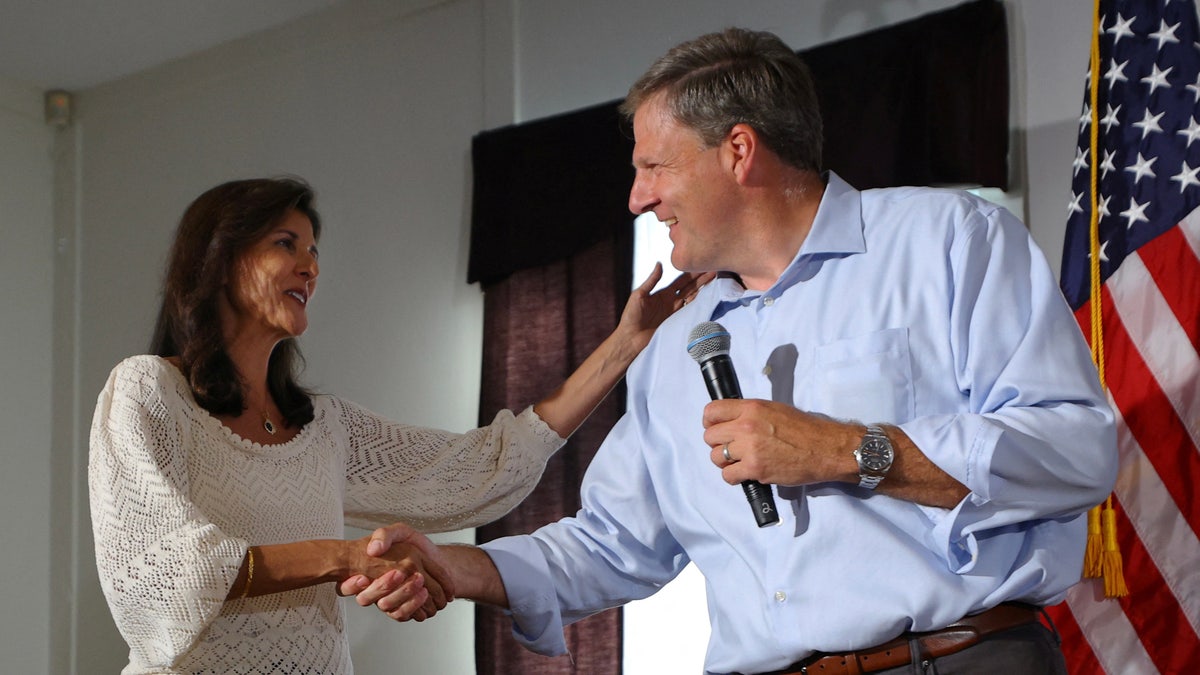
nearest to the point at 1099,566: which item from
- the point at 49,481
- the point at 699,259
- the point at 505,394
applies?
the point at 699,259

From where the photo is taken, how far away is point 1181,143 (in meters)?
2.85

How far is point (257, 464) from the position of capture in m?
2.48

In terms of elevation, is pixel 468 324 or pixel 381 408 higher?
pixel 468 324

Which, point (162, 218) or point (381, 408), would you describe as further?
point (162, 218)

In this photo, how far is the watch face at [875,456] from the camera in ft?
4.90

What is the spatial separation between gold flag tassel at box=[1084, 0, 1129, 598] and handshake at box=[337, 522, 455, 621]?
51.0 inches

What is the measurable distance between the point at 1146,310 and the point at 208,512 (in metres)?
2.11

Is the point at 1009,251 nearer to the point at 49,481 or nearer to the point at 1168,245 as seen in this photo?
the point at 1168,245

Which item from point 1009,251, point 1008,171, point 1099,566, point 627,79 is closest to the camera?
point 1009,251

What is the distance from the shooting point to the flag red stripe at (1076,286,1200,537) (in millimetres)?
2691

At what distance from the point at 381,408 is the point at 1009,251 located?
3.75 meters

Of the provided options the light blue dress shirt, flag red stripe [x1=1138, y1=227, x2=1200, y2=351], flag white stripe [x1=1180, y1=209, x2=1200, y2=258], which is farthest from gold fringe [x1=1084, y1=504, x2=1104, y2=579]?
the light blue dress shirt

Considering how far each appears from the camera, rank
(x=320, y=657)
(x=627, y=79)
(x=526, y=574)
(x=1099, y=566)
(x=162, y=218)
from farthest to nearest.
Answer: (x=162, y=218) → (x=627, y=79) → (x=1099, y=566) → (x=320, y=657) → (x=526, y=574)

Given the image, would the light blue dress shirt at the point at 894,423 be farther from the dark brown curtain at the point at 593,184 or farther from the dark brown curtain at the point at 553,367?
the dark brown curtain at the point at 553,367
